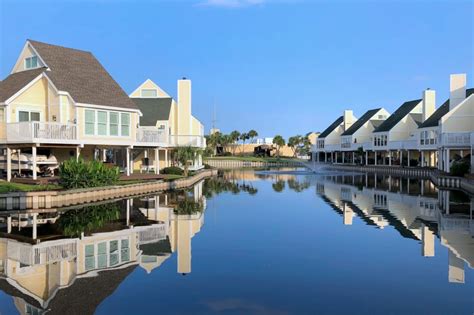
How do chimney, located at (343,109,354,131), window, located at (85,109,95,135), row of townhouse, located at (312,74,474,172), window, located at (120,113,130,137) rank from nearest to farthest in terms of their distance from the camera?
window, located at (85,109,95,135)
window, located at (120,113,130,137)
row of townhouse, located at (312,74,474,172)
chimney, located at (343,109,354,131)

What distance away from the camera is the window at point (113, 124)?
100 ft

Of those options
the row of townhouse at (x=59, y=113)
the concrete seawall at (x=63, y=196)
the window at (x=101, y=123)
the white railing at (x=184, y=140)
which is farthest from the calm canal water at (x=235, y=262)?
the white railing at (x=184, y=140)

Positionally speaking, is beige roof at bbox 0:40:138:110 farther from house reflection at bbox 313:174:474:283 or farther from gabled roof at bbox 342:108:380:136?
gabled roof at bbox 342:108:380:136

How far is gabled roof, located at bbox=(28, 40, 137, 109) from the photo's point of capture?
1159 inches

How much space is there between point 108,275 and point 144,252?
7.56 feet

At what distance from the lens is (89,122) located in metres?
29.1

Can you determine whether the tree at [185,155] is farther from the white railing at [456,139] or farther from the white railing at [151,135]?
the white railing at [456,139]

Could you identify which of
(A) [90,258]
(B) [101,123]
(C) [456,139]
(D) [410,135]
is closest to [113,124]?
(B) [101,123]

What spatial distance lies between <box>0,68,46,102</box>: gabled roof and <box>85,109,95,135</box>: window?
4.20m

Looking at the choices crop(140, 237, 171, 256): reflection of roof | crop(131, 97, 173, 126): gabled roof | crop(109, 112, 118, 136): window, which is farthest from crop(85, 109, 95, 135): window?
crop(140, 237, 171, 256): reflection of roof

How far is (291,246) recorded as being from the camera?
44.2 feet

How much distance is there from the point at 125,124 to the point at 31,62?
26.3 ft

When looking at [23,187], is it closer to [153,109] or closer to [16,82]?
[16,82]

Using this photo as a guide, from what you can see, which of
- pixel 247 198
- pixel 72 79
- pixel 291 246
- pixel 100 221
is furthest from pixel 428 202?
pixel 72 79
